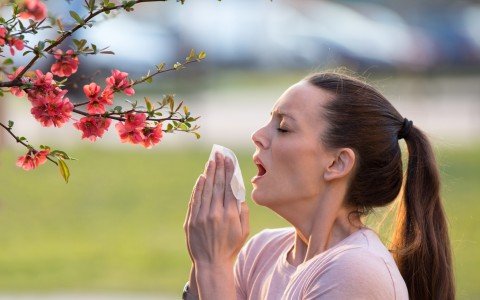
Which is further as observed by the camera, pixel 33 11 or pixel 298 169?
pixel 298 169

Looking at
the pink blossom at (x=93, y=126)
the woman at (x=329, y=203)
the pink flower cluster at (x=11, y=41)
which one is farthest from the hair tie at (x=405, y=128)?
the pink flower cluster at (x=11, y=41)

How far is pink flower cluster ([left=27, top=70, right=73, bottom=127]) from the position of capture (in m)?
2.17

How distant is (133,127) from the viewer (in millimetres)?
2277

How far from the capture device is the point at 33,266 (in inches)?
320

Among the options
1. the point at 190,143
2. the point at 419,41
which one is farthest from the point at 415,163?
the point at 419,41

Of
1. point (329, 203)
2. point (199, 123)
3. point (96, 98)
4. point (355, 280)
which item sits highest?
point (199, 123)

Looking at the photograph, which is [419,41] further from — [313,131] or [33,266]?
[313,131]

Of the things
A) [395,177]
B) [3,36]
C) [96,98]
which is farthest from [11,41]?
[395,177]

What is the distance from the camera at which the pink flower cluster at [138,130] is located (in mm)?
2273

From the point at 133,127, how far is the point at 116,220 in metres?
7.69

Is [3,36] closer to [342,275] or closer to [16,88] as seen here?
[16,88]

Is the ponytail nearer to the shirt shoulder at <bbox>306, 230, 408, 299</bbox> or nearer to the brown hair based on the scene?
the brown hair

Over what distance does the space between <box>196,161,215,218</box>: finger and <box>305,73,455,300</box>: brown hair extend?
261 mm

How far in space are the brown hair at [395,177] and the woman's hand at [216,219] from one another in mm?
246
